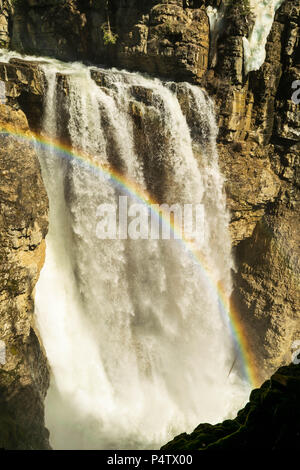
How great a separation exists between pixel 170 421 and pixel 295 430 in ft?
38.1

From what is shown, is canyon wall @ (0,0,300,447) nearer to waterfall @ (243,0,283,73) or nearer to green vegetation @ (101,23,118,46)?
green vegetation @ (101,23,118,46)

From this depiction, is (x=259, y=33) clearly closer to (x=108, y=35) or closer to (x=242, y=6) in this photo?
(x=242, y=6)

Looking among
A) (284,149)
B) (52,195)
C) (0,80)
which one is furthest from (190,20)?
(52,195)

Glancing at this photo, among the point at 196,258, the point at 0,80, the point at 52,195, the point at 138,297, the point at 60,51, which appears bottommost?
the point at 138,297

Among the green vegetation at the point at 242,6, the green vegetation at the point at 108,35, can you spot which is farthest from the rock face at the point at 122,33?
the green vegetation at the point at 242,6

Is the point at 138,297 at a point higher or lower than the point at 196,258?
lower

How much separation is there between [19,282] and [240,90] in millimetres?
11691

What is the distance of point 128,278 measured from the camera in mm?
13156

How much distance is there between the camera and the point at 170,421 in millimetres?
12547

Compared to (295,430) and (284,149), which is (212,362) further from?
(295,430)

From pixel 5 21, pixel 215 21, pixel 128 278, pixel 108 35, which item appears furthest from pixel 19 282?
pixel 215 21

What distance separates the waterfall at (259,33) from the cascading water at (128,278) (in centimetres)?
242

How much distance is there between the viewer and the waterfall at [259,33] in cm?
1305

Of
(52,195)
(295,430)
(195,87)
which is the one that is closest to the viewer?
(295,430)
